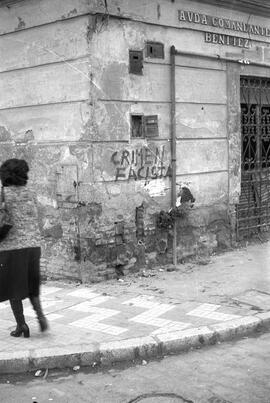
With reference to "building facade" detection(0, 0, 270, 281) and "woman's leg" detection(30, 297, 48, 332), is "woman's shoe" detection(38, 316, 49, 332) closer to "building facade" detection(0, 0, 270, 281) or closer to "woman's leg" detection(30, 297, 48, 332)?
"woman's leg" detection(30, 297, 48, 332)

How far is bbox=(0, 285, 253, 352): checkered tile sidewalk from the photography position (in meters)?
5.25

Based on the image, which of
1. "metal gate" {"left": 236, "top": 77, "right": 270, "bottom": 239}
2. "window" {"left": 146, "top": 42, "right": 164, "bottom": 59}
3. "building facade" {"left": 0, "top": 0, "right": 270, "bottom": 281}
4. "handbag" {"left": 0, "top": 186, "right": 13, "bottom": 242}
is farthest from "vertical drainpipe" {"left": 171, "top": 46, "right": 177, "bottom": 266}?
"handbag" {"left": 0, "top": 186, "right": 13, "bottom": 242}

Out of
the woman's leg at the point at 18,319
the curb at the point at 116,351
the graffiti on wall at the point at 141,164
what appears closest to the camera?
the curb at the point at 116,351

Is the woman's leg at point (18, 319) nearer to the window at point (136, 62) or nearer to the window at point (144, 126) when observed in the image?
the window at point (144, 126)

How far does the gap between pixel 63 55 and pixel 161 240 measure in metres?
2.92

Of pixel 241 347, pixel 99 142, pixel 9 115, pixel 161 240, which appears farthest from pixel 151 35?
pixel 241 347

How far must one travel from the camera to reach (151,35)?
25.3 feet

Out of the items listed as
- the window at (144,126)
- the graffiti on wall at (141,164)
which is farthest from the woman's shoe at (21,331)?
the window at (144,126)

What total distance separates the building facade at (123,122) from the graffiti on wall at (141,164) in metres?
0.02

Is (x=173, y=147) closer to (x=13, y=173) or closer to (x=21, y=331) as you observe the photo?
(x=13, y=173)

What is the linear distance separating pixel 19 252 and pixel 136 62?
341 cm

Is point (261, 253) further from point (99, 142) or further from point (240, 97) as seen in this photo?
point (99, 142)

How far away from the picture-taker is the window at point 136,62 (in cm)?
744

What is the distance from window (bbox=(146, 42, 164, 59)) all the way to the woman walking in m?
3.06
